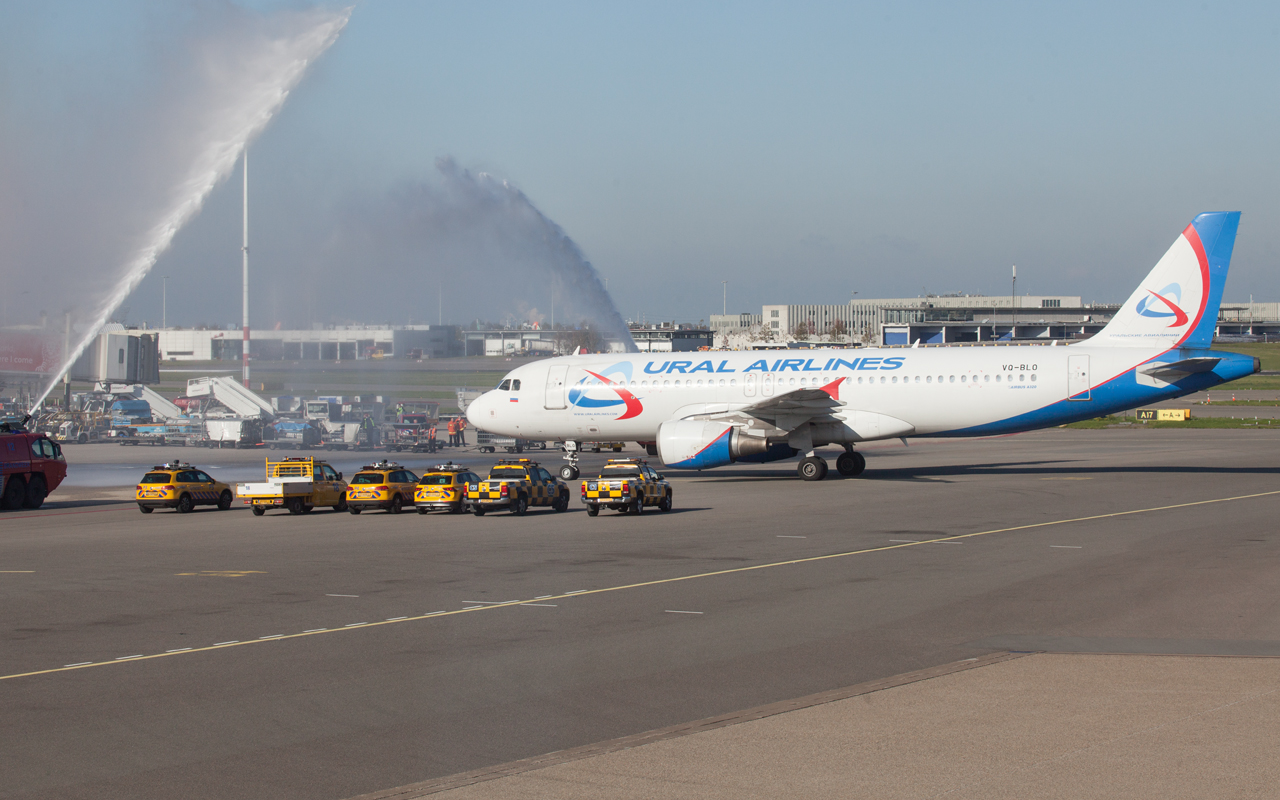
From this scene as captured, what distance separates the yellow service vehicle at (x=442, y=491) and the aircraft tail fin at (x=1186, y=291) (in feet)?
78.6

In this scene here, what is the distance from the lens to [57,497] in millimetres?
41781

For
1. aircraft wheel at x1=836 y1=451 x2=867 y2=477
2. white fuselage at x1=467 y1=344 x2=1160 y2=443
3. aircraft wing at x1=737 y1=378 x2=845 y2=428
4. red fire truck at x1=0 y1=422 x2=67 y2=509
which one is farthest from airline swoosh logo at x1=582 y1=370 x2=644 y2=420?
red fire truck at x1=0 y1=422 x2=67 y2=509

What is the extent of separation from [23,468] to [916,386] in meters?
31.1

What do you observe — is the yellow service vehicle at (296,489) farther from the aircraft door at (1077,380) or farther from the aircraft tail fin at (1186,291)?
the aircraft tail fin at (1186,291)

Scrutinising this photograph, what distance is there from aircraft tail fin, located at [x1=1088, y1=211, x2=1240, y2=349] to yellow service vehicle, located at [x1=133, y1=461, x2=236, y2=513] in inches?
1247

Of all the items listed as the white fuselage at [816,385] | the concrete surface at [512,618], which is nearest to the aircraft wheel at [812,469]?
the white fuselage at [816,385]

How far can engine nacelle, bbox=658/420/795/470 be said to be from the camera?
40938 mm

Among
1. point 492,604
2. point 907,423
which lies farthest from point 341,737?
point 907,423

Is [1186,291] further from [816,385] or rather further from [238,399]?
[238,399]

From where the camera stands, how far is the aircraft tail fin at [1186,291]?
4084cm

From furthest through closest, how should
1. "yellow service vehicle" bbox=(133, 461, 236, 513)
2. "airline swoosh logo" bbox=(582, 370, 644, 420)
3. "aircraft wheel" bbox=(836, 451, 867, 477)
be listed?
"airline swoosh logo" bbox=(582, 370, 644, 420), "aircraft wheel" bbox=(836, 451, 867, 477), "yellow service vehicle" bbox=(133, 461, 236, 513)

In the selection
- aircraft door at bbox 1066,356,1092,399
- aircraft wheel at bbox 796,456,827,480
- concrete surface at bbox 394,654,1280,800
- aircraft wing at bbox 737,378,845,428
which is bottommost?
concrete surface at bbox 394,654,1280,800

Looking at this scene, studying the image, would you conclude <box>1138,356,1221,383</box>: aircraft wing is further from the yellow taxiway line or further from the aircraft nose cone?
the aircraft nose cone

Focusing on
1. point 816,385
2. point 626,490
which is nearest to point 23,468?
point 626,490
